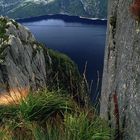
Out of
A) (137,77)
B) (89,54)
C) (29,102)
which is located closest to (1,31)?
(29,102)

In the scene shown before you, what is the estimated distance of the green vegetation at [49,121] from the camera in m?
9.09

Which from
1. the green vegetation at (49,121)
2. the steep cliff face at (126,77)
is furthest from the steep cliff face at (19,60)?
the green vegetation at (49,121)

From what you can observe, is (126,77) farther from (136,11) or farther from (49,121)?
(49,121)

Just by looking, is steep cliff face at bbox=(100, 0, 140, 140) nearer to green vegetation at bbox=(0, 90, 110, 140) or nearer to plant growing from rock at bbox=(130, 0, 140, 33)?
plant growing from rock at bbox=(130, 0, 140, 33)

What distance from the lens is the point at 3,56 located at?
35.0 meters

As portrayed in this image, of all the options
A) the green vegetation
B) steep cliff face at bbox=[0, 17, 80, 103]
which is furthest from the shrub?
steep cliff face at bbox=[0, 17, 80, 103]

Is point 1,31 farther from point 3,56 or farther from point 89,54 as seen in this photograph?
point 89,54

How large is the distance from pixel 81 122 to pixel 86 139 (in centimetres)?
49

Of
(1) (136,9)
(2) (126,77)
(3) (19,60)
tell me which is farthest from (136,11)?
(3) (19,60)

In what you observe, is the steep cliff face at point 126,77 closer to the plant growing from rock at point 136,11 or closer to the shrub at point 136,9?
the plant growing from rock at point 136,11

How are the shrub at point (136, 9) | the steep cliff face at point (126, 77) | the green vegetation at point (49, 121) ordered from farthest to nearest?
the shrub at point (136, 9) < the steep cliff face at point (126, 77) < the green vegetation at point (49, 121)

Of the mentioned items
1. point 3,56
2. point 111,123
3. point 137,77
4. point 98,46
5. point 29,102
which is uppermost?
point 137,77

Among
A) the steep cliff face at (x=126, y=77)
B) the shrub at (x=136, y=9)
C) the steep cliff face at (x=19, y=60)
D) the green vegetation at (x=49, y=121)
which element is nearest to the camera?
the green vegetation at (x=49, y=121)

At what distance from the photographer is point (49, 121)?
10.9 meters
